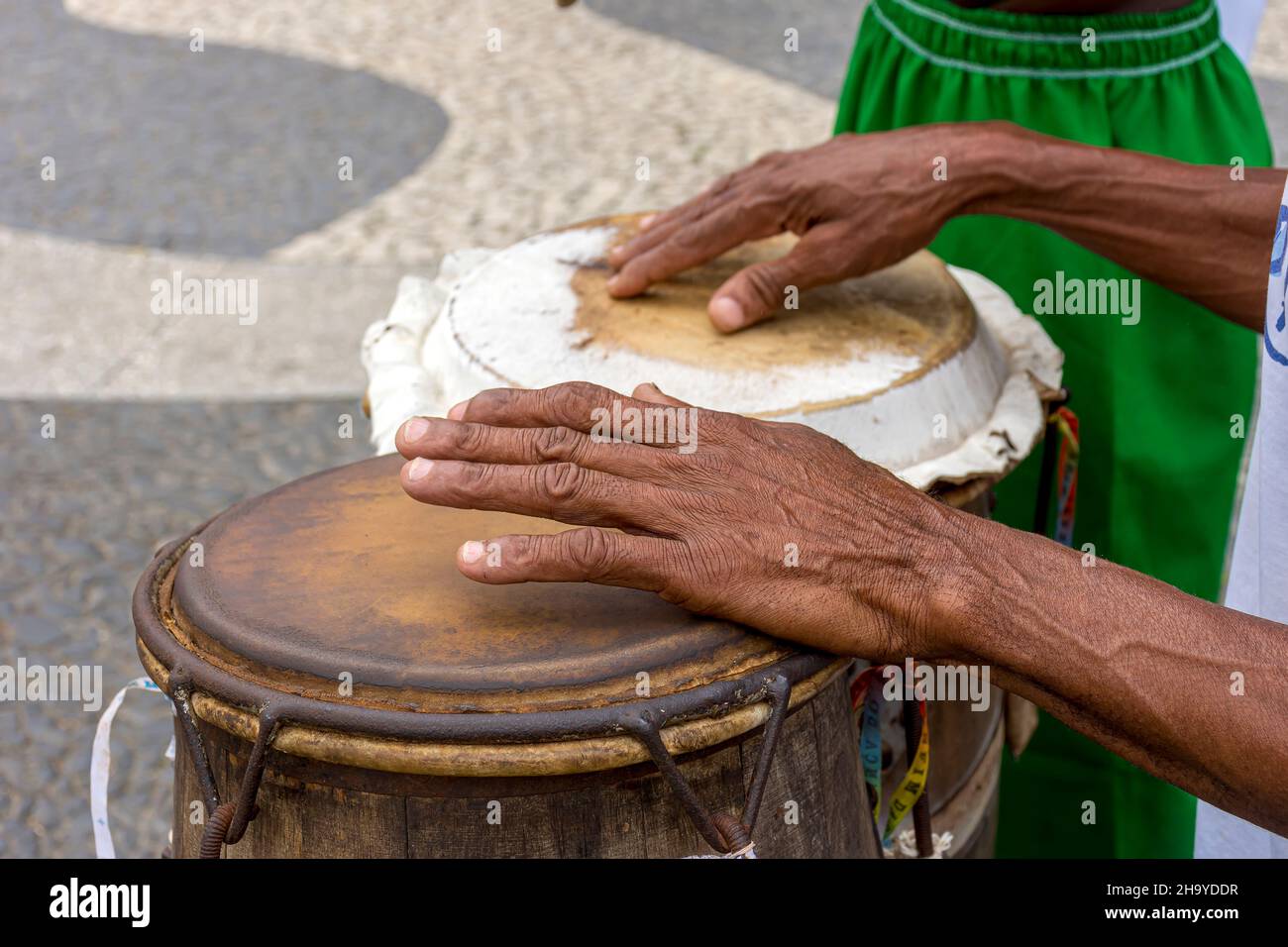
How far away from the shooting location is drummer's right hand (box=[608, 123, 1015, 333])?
1.72 m

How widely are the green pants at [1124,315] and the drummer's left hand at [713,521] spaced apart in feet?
3.52

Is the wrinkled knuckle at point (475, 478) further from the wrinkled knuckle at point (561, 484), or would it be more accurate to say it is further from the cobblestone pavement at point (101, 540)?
the cobblestone pavement at point (101, 540)

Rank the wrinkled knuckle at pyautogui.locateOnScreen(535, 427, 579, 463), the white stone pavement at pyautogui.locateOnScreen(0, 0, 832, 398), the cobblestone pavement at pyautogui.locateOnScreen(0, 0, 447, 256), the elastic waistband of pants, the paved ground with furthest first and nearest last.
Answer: the cobblestone pavement at pyautogui.locateOnScreen(0, 0, 447, 256) → the white stone pavement at pyautogui.locateOnScreen(0, 0, 832, 398) → the paved ground → the elastic waistband of pants → the wrinkled knuckle at pyautogui.locateOnScreen(535, 427, 579, 463)

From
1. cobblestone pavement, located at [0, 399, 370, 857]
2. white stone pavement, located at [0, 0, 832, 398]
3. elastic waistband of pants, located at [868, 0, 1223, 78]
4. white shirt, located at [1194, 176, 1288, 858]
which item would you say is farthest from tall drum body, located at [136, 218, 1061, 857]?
white stone pavement, located at [0, 0, 832, 398]

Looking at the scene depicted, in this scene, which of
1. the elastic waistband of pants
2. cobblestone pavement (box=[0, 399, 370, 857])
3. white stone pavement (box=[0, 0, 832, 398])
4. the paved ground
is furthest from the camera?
white stone pavement (box=[0, 0, 832, 398])

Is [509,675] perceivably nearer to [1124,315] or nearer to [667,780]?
[667,780]

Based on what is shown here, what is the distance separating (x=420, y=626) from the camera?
1.17 metres

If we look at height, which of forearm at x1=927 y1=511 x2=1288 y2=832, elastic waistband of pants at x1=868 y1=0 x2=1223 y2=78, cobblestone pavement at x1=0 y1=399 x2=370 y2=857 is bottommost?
cobblestone pavement at x1=0 y1=399 x2=370 y2=857

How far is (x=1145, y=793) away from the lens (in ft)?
7.51

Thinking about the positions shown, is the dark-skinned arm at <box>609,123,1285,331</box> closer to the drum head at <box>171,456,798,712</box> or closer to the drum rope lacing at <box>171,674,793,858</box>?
the drum head at <box>171,456,798,712</box>

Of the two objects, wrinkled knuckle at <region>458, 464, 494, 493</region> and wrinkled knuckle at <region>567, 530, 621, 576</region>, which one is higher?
wrinkled knuckle at <region>458, 464, 494, 493</region>

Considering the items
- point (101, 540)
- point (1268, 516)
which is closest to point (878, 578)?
point (1268, 516)

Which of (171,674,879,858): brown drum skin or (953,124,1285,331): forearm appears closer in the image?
(171,674,879,858): brown drum skin
